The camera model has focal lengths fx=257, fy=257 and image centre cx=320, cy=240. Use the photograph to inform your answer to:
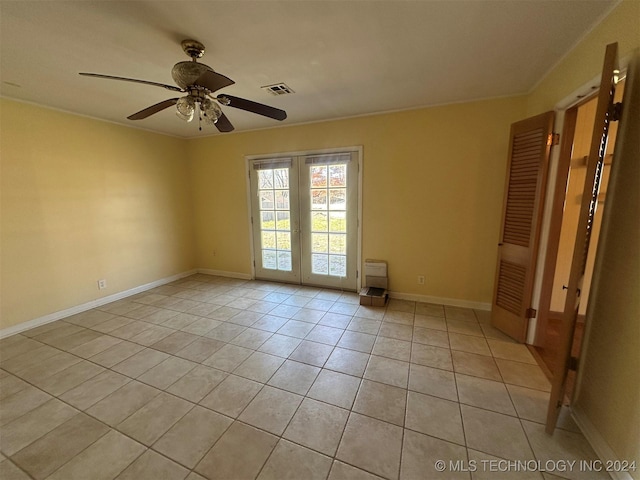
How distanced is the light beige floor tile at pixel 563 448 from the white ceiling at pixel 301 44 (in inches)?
100.0

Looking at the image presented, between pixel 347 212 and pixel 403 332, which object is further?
pixel 347 212

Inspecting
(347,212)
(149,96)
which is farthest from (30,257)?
(347,212)

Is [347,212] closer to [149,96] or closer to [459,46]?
[459,46]

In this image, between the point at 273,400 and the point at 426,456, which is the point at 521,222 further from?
the point at 273,400

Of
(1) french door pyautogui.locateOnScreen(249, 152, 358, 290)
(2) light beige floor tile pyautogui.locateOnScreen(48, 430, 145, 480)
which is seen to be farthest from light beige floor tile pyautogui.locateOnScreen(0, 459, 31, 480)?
(1) french door pyautogui.locateOnScreen(249, 152, 358, 290)

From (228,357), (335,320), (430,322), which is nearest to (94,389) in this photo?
(228,357)

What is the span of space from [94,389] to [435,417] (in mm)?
2504

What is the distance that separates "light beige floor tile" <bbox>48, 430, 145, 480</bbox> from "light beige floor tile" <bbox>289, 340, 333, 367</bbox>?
120 centimetres

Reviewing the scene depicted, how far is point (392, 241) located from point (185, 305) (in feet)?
9.76

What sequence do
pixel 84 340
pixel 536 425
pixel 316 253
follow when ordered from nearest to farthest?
pixel 536 425 < pixel 84 340 < pixel 316 253

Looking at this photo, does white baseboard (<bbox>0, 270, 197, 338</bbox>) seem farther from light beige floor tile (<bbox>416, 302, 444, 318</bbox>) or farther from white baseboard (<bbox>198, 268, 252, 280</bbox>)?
light beige floor tile (<bbox>416, 302, 444, 318</bbox>)

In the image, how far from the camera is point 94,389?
1.97 metres

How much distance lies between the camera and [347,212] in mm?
3727

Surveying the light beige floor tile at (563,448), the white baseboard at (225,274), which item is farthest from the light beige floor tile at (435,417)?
Result: the white baseboard at (225,274)
